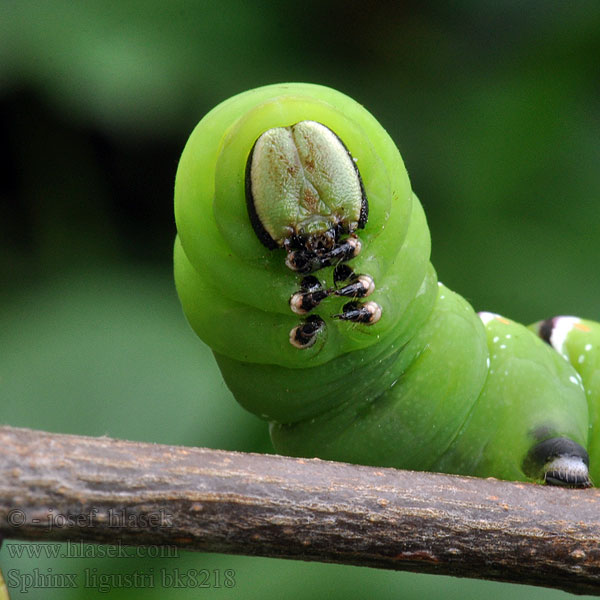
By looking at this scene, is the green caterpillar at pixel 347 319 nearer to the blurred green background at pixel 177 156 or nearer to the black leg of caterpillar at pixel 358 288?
the black leg of caterpillar at pixel 358 288

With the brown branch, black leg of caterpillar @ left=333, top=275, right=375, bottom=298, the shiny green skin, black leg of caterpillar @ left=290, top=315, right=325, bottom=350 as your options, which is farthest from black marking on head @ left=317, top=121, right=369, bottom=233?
the shiny green skin

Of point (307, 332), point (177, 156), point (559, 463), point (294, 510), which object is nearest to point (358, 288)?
point (307, 332)

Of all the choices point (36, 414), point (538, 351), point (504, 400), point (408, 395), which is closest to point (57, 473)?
point (408, 395)

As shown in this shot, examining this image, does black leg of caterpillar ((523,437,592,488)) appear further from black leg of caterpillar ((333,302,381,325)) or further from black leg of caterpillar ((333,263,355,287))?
black leg of caterpillar ((333,263,355,287))

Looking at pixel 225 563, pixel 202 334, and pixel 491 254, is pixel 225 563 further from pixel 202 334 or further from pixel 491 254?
pixel 491 254

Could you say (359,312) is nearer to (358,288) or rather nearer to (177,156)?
(358,288)

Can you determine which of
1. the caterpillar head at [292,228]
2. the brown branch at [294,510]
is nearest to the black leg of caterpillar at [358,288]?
the caterpillar head at [292,228]
